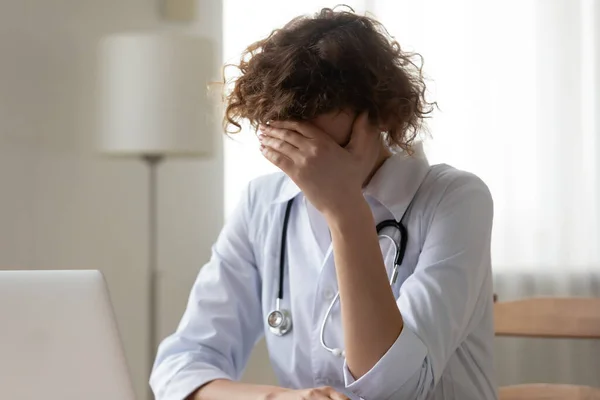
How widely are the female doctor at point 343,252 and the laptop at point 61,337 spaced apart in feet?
1.07

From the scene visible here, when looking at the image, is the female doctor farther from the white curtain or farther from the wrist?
the white curtain

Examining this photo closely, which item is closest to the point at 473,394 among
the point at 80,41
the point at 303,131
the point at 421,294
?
the point at 421,294

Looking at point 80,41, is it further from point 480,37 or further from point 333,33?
point 333,33

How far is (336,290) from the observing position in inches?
55.9

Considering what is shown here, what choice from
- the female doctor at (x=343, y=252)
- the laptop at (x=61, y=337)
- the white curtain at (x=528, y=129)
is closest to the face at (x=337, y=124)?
the female doctor at (x=343, y=252)

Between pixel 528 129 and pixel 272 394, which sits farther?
pixel 528 129

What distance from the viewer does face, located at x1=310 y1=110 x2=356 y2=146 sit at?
132cm

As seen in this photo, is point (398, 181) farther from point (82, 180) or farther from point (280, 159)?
point (82, 180)

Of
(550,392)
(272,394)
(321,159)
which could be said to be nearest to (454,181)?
(321,159)

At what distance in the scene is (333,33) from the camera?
1.32 metres

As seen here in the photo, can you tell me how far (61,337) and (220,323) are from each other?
59 cm

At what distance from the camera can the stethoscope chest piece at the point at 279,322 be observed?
56.7 inches

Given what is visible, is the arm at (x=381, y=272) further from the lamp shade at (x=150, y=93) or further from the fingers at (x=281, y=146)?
the lamp shade at (x=150, y=93)

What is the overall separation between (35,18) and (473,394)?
184 centimetres
